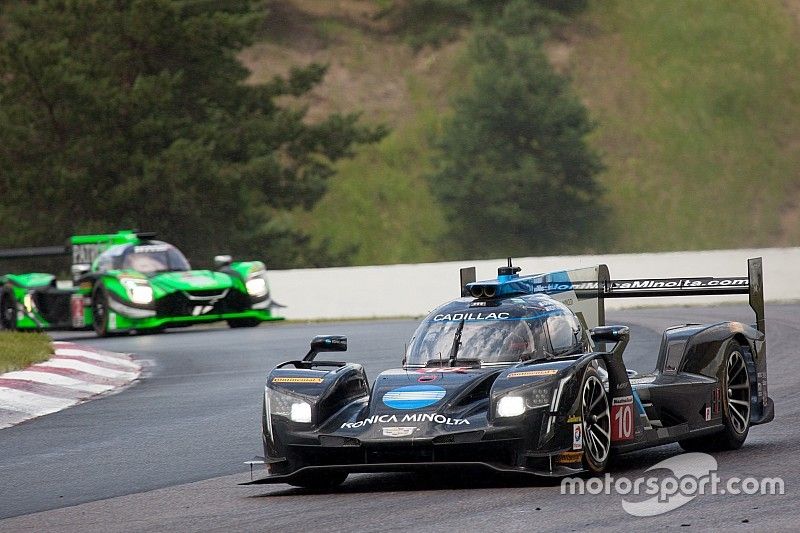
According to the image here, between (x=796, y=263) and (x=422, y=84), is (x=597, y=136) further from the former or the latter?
(x=796, y=263)

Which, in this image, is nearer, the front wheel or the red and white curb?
the red and white curb

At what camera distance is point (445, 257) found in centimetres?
5781

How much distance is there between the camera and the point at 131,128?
145ft

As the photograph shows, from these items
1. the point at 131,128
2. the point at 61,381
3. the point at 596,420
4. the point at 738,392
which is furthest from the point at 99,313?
the point at 131,128

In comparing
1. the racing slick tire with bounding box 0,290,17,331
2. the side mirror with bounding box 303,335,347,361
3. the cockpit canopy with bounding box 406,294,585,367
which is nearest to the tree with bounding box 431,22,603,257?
the racing slick tire with bounding box 0,290,17,331

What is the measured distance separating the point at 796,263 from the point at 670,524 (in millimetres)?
23610

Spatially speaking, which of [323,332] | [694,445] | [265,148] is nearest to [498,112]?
[265,148]

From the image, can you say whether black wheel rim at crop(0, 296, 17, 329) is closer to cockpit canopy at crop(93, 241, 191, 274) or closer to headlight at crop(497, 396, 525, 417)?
cockpit canopy at crop(93, 241, 191, 274)

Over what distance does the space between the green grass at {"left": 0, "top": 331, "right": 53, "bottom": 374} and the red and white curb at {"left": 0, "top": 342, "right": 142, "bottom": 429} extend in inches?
5.3

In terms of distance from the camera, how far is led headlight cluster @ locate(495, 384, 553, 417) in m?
7.85

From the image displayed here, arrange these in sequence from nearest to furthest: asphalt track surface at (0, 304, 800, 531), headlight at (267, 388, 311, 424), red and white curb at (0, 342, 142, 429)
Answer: asphalt track surface at (0, 304, 800, 531) → headlight at (267, 388, 311, 424) → red and white curb at (0, 342, 142, 429)

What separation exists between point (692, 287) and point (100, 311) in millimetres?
16409

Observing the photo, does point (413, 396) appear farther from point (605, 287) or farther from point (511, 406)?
point (605, 287)

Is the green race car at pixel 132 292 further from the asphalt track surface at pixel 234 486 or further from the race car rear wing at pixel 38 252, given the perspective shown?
the asphalt track surface at pixel 234 486
